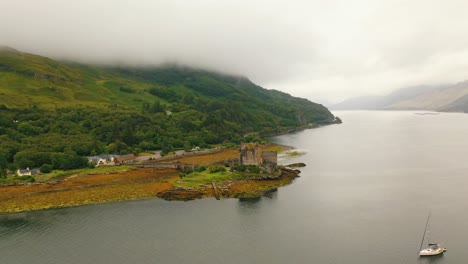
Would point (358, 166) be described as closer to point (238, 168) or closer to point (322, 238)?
point (238, 168)

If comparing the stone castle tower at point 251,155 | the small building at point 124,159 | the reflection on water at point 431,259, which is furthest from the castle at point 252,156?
the reflection on water at point 431,259

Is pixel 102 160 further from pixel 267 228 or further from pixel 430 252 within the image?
pixel 430 252

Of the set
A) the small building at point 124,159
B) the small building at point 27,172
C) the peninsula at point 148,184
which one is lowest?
the peninsula at point 148,184

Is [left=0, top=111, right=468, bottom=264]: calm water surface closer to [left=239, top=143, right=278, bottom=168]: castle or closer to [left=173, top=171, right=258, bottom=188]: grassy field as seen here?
[left=173, top=171, right=258, bottom=188]: grassy field

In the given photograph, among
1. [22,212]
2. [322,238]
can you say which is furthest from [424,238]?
[22,212]

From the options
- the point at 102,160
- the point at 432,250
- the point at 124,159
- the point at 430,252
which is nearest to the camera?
the point at 430,252

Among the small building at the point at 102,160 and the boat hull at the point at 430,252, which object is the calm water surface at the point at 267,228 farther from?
the small building at the point at 102,160

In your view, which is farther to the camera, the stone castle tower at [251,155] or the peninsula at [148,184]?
the stone castle tower at [251,155]

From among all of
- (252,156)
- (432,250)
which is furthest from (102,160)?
(432,250)
